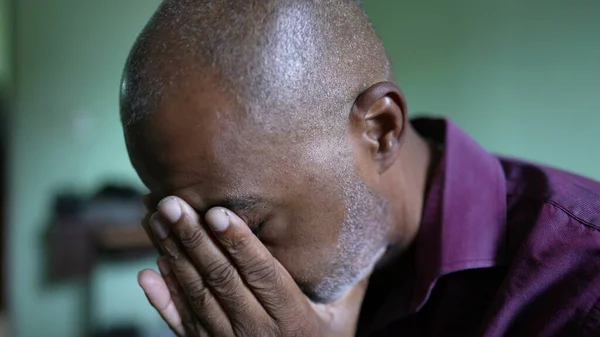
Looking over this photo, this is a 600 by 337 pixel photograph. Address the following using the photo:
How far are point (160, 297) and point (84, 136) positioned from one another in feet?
6.80

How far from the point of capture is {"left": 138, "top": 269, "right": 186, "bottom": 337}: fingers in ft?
2.86

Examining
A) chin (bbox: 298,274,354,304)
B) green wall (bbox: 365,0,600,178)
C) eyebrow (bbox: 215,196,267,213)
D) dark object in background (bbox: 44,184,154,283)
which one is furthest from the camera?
dark object in background (bbox: 44,184,154,283)

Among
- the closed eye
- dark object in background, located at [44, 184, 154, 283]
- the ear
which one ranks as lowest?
dark object in background, located at [44, 184, 154, 283]

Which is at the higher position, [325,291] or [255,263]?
[255,263]

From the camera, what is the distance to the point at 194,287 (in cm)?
82

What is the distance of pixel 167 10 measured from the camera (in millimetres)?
780

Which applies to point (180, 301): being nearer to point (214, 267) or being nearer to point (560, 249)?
point (214, 267)

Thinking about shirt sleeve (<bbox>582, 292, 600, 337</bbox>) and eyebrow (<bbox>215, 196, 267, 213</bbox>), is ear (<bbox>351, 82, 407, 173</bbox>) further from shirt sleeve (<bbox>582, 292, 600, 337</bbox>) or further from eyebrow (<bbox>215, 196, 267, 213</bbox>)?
shirt sleeve (<bbox>582, 292, 600, 337</bbox>)

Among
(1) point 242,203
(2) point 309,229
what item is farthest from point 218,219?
(2) point 309,229

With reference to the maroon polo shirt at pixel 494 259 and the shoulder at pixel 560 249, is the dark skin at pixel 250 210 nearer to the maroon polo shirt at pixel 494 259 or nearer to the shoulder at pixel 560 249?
the maroon polo shirt at pixel 494 259

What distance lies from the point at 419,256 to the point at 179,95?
0.45 metres

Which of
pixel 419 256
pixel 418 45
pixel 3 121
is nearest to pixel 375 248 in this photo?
pixel 419 256

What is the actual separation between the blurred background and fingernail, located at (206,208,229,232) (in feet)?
5.51

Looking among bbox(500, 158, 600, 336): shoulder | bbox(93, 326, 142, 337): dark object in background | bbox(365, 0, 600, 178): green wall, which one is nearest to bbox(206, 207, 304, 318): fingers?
bbox(500, 158, 600, 336): shoulder
